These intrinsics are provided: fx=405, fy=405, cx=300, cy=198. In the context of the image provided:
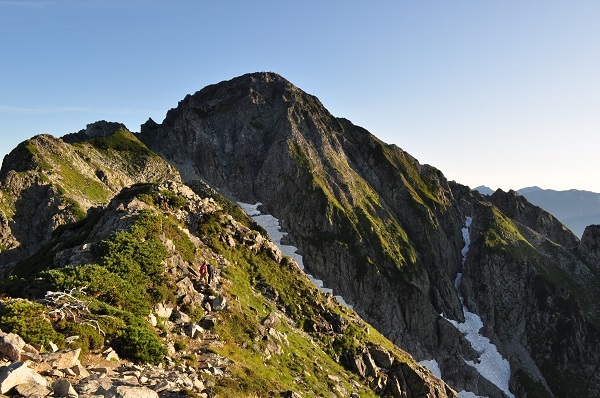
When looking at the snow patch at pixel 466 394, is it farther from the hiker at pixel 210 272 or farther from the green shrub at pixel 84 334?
the green shrub at pixel 84 334

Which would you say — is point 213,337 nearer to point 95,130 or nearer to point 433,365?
point 433,365

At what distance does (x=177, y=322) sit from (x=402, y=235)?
127 metres

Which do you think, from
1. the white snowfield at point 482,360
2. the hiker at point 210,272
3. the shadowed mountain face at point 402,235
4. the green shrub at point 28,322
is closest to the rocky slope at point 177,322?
the green shrub at point 28,322

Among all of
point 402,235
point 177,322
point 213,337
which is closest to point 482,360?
point 402,235

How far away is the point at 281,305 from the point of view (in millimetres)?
41094

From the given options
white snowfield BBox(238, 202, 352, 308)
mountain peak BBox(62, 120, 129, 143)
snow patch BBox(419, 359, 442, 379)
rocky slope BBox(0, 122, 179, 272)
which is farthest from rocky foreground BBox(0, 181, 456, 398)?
mountain peak BBox(62, 120, 129, 143)

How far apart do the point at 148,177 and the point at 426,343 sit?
102109 mm

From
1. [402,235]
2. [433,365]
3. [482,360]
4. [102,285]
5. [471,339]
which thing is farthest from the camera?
[402,235]

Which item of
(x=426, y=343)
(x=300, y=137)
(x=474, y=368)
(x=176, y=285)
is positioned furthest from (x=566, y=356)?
(x=176, y=285)

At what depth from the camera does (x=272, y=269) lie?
4569cm

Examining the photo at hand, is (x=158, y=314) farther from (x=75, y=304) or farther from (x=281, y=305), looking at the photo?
(x=281, y=305)

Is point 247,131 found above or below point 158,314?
above

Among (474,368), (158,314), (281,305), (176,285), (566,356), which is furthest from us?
(566,356)

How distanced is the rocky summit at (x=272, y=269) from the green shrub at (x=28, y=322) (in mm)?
102
